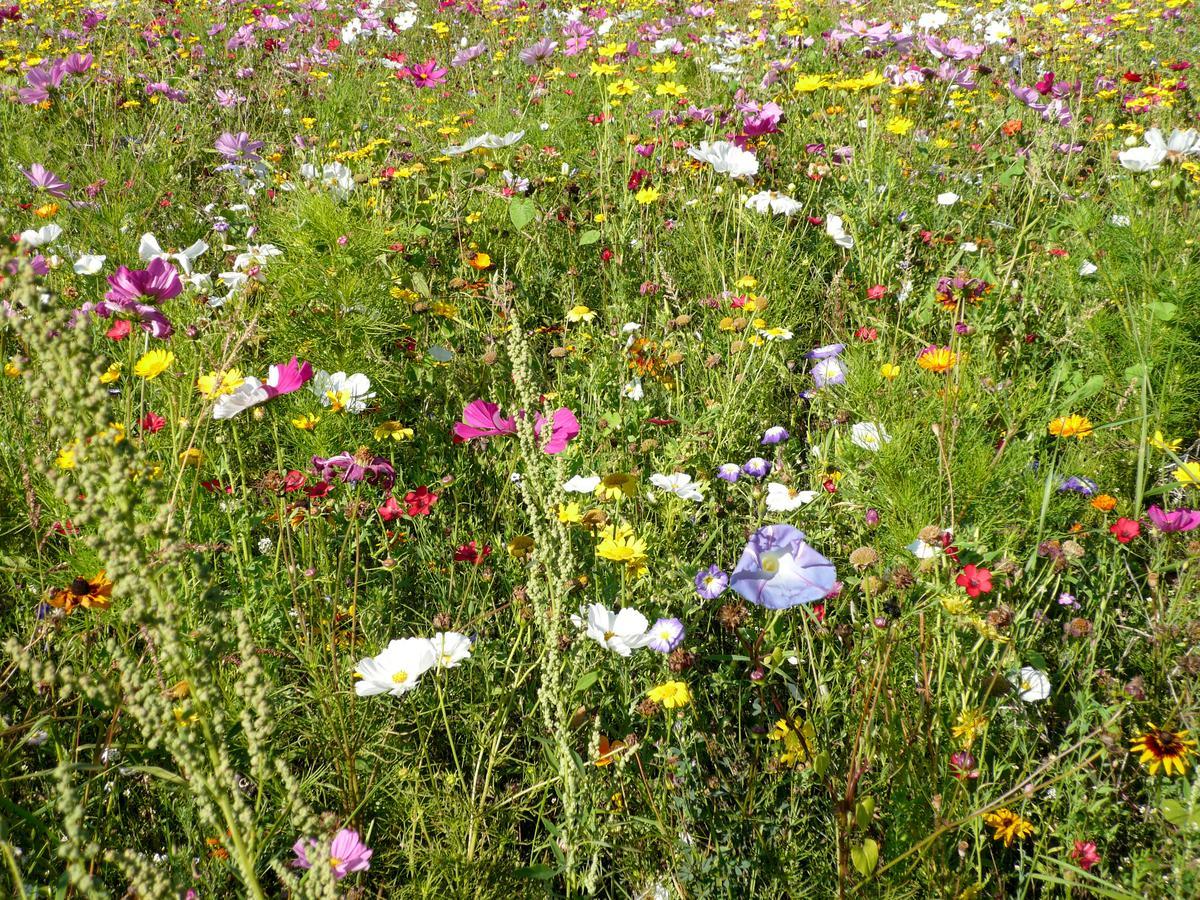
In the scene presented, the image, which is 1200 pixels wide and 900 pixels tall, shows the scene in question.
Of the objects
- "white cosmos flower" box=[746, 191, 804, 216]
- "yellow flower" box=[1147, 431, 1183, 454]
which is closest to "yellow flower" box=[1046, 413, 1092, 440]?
"yellow flower" box=[1147, 431, 1183, 454]

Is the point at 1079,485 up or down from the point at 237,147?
down

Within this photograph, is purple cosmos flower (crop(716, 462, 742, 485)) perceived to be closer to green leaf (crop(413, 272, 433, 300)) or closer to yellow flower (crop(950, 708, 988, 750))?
yellow flower (crop(950, 708, 988, 750))

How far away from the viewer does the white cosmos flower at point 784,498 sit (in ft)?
5.08

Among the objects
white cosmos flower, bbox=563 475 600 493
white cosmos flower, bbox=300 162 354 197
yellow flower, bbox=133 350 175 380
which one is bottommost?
white cosmos flower, bbox=563 475 600 493

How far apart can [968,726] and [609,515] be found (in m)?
0.70

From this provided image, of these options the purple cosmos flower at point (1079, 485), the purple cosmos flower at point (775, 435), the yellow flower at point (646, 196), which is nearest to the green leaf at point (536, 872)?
the purple cosmos flower at point (775, 435)

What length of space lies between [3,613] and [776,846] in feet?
4.96

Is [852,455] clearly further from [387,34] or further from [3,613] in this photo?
[387,34]

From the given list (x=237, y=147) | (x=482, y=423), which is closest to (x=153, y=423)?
(x=482, y=423)

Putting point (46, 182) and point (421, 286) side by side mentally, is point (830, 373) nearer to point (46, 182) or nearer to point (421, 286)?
point (421, 286)

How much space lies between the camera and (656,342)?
238 centimetres

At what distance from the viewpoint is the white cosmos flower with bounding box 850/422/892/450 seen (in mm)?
1661

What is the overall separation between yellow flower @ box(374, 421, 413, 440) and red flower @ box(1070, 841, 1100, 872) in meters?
1.40

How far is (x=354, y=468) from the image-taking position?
1.53m
